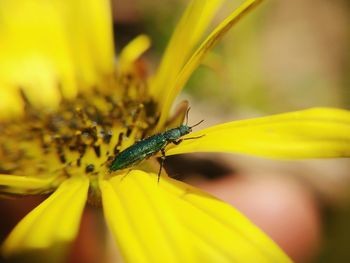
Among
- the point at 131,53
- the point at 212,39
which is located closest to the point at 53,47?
the point at 131,53

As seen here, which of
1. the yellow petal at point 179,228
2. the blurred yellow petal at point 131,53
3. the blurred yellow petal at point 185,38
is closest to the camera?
the yellow petal at point 179,228

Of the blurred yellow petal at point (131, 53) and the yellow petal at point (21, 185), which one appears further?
the blurred yellow petal at point (131, 53)

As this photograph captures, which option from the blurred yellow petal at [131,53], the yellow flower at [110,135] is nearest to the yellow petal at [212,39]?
the yellow flower at [110,135]

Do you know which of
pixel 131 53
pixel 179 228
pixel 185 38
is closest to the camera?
pixel 179 228

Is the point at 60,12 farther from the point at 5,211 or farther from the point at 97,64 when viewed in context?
the point at 5,211

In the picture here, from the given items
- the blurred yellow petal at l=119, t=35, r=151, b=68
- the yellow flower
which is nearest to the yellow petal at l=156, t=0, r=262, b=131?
the yellow flower

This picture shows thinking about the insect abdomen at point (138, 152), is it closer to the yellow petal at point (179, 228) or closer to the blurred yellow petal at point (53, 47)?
the yellow petal at point (179, 228)

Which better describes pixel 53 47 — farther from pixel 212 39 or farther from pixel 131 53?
pixel 212 39

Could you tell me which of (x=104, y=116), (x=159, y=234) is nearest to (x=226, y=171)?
(x=104, y=116)
